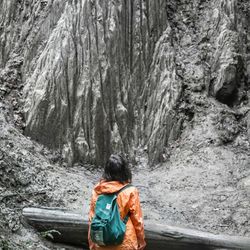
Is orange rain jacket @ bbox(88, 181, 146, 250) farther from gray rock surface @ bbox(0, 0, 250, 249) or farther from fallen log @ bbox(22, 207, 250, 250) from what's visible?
gray rock surface @ bbox(0, 0, 250, 249)

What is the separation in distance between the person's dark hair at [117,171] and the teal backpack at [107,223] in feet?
0.45

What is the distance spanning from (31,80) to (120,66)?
2.08 m

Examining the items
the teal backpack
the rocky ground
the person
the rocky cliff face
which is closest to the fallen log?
the rocky ground

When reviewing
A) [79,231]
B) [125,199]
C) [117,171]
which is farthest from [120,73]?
[125,199]

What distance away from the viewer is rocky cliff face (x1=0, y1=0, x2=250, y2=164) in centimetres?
1018

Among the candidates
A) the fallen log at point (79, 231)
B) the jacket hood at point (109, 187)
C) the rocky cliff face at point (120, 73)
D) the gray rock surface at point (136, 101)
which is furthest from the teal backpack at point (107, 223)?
the rocky cliff face at point (120, 73)

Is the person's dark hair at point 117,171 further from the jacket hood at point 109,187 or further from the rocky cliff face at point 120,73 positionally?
the rocky cliff face at point 120,73

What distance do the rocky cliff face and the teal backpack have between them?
15.5 feet

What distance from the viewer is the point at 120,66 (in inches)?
439

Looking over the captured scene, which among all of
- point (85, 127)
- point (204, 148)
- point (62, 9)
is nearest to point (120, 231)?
point (85, 127)

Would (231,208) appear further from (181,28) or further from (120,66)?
(181,28)

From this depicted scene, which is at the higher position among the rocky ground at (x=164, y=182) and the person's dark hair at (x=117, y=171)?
the person's dark hair at (x=117, y=171)

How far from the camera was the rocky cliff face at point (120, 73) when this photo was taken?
33.4ft

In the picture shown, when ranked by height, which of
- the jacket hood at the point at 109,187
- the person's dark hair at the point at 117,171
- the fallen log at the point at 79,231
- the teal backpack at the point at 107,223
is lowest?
the fallen log at the point at 79,231
